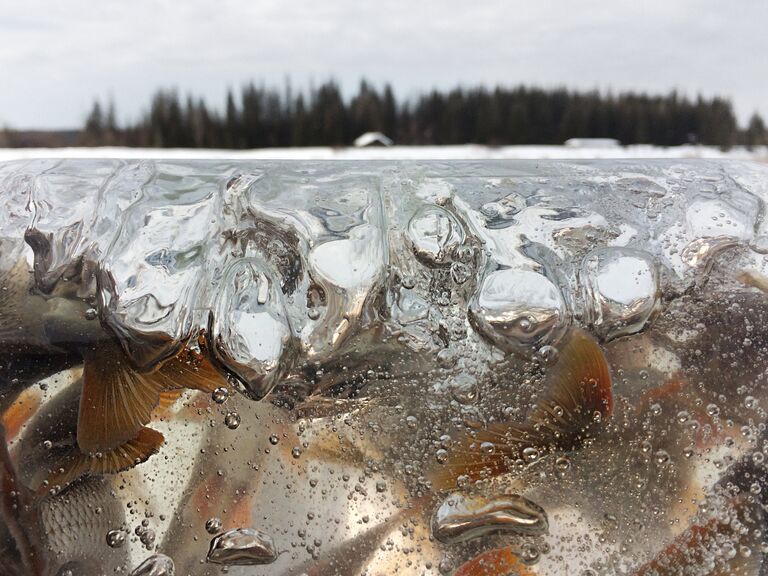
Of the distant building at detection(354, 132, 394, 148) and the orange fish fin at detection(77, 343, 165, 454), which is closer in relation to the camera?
the orange fish fin at detection(77, 343, 165, 454)

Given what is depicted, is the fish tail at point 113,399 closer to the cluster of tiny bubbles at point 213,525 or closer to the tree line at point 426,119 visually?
the cluster of tiny bubbles at point 213,525

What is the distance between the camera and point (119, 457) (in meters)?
0.34

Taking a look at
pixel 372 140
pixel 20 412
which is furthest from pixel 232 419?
pixel 372 140

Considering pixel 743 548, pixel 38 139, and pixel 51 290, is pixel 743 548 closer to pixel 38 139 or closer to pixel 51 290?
pixel 51 290

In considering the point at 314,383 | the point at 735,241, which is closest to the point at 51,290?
the point at 314,383

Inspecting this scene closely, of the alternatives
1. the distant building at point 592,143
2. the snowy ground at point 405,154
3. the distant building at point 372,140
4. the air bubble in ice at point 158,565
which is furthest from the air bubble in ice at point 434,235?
the distant building at point 592,143

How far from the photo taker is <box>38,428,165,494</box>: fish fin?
34 cm

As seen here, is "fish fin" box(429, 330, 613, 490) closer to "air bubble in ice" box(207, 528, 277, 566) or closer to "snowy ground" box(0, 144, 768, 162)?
"air bubble in ice" box(207, 528, 277, 566)

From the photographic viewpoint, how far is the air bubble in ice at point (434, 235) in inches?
13.5

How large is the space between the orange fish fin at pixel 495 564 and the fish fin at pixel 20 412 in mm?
262

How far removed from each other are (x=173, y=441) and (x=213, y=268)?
3.9 inches

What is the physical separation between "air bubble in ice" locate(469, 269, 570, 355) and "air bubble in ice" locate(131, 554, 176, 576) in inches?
8.7

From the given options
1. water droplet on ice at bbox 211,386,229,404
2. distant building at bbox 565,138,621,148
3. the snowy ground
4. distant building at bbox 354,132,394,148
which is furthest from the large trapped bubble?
distant building at bbox 565,138,621,148

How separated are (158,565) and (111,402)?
10 cm
